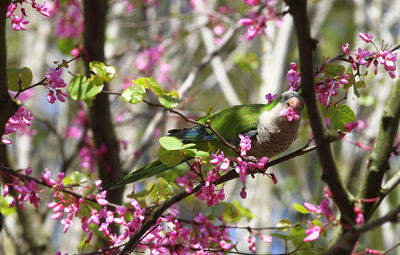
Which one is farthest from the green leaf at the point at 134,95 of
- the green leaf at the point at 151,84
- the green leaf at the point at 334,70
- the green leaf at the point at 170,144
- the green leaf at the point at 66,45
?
the green leaf at the point at 66,45

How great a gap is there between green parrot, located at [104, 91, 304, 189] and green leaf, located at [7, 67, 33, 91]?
1.82 ft

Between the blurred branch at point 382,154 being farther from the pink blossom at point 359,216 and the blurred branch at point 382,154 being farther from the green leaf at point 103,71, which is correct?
the green leaf at point 103,71

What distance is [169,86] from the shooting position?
4.54 metres

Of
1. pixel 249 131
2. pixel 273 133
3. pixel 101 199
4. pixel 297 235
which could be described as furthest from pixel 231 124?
pixel 101 199

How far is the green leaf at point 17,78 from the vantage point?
151 cm

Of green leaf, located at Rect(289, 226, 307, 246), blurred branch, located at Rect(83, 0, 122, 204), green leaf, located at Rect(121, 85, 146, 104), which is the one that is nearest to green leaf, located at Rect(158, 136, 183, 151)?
green leaf, located at Rect(121, 85, 146, 104)

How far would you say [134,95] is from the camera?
1.55 meters

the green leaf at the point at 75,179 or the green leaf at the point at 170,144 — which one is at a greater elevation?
the green leaf at the point at 170,144

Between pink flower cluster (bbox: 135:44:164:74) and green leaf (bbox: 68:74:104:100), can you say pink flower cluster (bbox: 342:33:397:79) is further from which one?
pink flower cluster (bbox: 135:44:164:74)

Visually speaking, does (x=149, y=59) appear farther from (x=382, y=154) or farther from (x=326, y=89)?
(x=382, y=154)

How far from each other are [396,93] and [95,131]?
6.00 ft

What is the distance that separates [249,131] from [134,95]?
0.72m

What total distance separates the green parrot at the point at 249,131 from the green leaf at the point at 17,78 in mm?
554

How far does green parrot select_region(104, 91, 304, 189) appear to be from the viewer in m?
1.88
